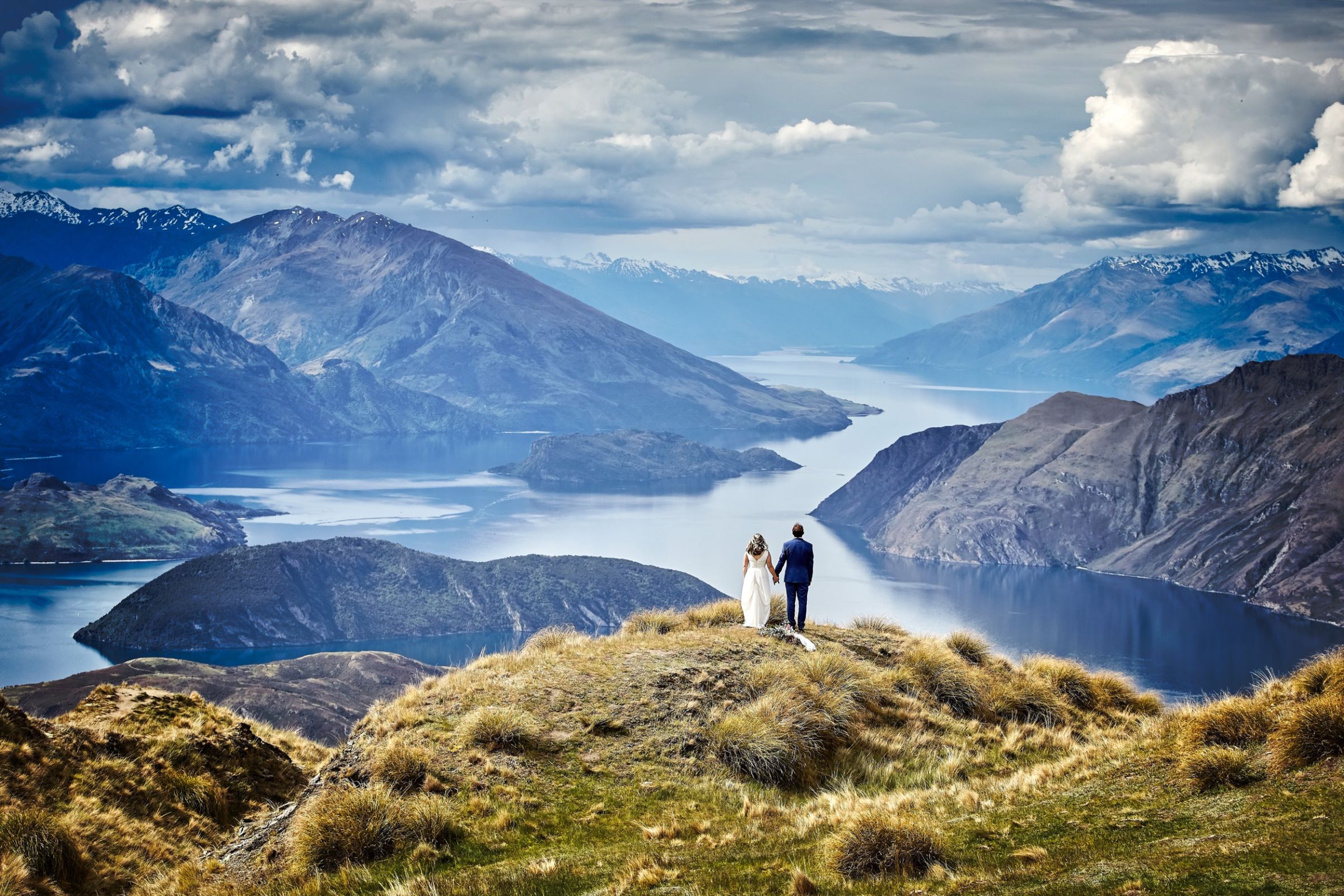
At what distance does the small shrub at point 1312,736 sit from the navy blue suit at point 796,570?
34.4ft

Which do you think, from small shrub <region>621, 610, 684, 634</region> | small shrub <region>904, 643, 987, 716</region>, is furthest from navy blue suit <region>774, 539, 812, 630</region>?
small shrub <region>621, 610, 684, 634</region>

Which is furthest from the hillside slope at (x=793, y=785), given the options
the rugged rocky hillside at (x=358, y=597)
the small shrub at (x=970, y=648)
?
the rugged rocky hillside at (x=358, y=597)

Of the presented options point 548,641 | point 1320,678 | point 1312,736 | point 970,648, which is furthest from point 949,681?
point 1312,736

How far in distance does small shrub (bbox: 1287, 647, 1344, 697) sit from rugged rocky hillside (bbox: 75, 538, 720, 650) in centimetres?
10724

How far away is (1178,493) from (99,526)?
169448 mm

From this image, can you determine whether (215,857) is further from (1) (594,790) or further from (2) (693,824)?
(2) (693,824)

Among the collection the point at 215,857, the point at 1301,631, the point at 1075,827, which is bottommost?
the point at 1301,631

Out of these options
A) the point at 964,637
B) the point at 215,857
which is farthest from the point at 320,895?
the point at 964,637

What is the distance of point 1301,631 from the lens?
4973 inches

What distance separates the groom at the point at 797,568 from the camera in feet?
72.1

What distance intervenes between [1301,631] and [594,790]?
134m

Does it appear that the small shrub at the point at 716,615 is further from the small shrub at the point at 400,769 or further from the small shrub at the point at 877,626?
the small shrub at the point at 400,769

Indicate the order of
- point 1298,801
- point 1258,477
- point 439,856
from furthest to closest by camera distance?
point 1258,477
point 439,856
point 1298,801

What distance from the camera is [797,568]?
22062 millimetres
